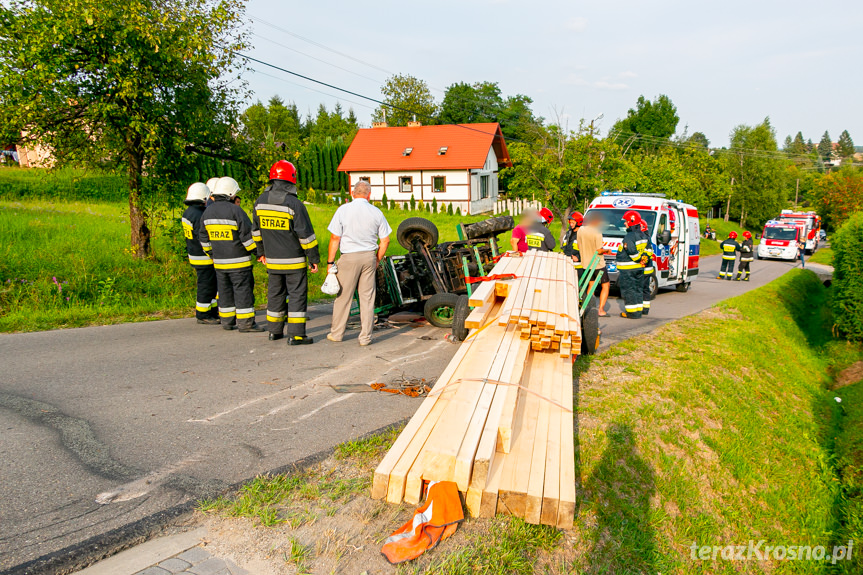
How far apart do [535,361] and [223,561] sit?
324 centimetres

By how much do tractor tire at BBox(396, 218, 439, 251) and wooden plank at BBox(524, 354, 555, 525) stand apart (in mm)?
3811

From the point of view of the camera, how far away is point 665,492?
467cm

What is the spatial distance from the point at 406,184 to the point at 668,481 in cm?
3721

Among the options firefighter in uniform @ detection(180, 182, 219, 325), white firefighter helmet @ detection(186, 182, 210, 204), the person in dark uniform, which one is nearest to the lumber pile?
firefighter in uniform @ detection(180, 182, 219, 325)

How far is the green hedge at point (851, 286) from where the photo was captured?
11.4 m

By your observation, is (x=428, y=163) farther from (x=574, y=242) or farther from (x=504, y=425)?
(x=504, y=425)

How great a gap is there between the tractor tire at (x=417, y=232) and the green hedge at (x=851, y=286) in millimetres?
9499

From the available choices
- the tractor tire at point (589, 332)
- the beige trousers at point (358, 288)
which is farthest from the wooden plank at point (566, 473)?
the beige trousers at point (358, 288)

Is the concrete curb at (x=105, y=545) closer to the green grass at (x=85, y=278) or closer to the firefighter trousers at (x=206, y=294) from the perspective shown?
the firefighter trousers at (x=206, y=294)

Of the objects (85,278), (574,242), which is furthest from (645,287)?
(85,278)

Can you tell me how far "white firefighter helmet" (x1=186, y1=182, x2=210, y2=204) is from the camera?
7867mm

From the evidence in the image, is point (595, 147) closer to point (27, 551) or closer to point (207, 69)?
point (207, 69)

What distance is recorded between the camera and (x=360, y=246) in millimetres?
6863

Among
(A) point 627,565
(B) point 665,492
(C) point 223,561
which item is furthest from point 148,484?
(B) point 665,492
